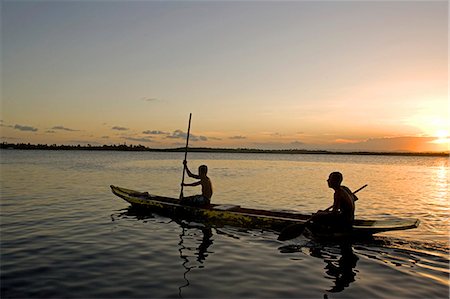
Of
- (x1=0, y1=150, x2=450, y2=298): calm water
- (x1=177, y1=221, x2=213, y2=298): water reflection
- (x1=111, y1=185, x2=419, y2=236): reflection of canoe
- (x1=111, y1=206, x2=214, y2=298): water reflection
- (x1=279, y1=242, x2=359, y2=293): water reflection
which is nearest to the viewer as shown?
(x1=0, y1=150, x2=450, y2=298): calm water

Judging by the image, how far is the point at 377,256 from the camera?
9.61 m

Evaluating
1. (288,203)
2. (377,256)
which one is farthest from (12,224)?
(288,203)

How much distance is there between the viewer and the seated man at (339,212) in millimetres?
10312

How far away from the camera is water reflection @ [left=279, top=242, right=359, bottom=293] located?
7.96m

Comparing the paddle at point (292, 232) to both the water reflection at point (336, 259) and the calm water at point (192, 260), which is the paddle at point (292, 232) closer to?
the calm water at point (192, 260)

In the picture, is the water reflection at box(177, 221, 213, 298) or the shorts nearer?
the water reflection at box(177, 221, 213, 298)

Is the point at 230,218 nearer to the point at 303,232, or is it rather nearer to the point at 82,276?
the point at 303,232

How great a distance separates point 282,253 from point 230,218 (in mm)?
3038

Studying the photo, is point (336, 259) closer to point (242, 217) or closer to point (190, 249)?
point (242, 217)

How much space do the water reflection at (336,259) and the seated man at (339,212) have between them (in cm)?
63

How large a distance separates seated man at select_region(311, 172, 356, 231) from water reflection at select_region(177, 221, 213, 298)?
345cm

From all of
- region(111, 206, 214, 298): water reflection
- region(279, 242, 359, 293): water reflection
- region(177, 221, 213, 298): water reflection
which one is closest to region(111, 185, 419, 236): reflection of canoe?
region(111, 206, 214, 298): water reflection

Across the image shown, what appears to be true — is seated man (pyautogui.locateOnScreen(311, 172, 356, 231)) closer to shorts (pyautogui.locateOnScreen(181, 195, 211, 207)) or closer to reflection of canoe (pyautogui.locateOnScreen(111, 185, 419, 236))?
reflection of canoe (pyautogui.locateOnScreen(111, 185, 419, 236))

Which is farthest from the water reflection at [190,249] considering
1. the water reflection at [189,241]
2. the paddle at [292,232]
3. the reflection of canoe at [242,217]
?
the paddle at [292,232]
